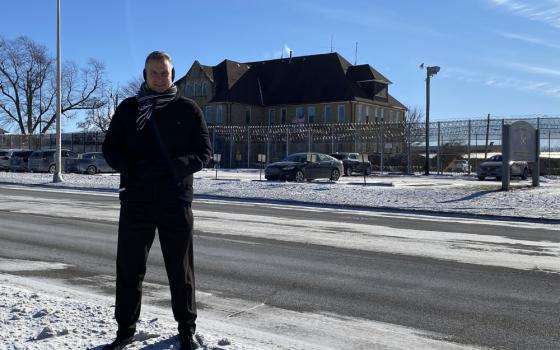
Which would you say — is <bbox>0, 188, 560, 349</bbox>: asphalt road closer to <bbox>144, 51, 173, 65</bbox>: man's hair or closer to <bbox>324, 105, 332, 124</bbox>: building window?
<bbox>144, 51, 173, 65</bbox>: man's hair

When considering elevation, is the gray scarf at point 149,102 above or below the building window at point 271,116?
below

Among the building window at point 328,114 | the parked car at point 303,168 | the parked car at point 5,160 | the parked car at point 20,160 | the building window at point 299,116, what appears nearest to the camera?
the parked car at point 303,168

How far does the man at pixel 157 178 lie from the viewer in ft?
12.9

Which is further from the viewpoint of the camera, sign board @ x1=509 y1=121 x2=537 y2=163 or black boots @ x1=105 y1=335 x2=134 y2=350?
sign board @ x1=509 y1=121 x2=537 y2=163

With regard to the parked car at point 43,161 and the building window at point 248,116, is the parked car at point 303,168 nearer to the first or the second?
the parked car at point 43,161

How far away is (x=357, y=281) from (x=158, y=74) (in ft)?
12.9

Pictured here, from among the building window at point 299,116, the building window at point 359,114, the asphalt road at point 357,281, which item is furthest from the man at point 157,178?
the building window at point 299,116

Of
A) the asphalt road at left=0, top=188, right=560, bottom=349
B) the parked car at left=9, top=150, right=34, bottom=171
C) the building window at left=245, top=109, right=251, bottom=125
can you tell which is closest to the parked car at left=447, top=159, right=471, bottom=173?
the building window at left=245, top=109, right=251, bottom=125

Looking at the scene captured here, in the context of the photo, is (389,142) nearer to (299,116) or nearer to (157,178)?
(299,116)

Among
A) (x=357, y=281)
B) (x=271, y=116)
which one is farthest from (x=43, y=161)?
(x=357, y=281)

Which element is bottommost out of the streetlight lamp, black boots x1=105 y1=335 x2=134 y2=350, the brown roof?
black boots x1=105 y1=335 x2=134 y2=350

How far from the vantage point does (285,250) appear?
30.2ft

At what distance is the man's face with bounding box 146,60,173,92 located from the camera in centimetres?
400

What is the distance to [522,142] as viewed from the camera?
21797mm
